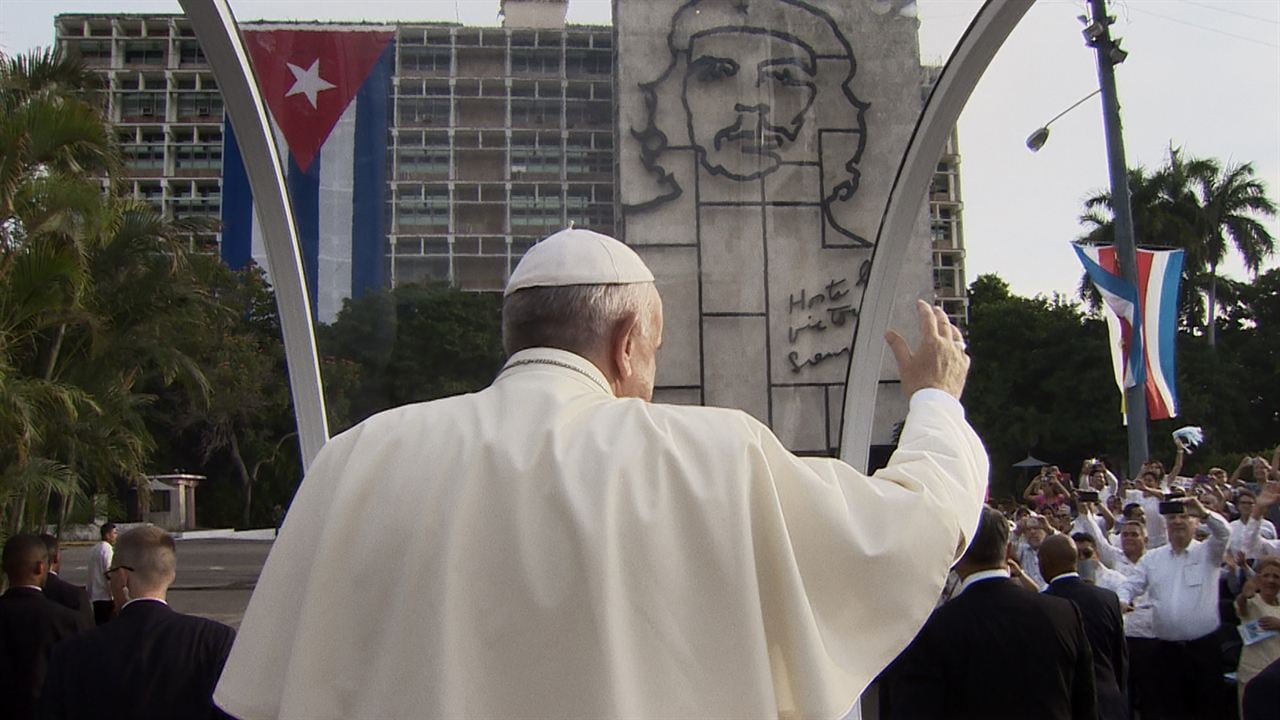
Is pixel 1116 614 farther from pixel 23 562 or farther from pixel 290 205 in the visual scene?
pixel 23 562

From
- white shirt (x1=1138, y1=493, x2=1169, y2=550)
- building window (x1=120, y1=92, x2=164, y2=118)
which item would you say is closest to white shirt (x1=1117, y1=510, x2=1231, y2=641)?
white shirt (x1=1138, y1=493, x2=1169, y2=550)

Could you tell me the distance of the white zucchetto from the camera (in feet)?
6.25

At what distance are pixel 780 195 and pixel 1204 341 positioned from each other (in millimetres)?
40844

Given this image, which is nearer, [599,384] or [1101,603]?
[599,384]

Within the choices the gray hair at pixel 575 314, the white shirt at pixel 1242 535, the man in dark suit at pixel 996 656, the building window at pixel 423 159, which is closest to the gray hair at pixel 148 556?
the building window at pixel 423 159

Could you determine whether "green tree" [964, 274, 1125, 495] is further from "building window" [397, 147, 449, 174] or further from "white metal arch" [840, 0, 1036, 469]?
"building window" [397, 147, 449, 174]

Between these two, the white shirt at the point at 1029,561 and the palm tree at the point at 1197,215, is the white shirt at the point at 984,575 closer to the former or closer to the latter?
the white shirt at the point at 1029,561

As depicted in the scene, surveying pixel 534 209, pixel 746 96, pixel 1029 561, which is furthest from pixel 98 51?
pixel 746 96

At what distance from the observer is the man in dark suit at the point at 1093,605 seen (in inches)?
262

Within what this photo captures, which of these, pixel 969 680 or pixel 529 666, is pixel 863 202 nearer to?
pixel 969 680

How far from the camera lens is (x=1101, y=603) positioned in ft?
22.0

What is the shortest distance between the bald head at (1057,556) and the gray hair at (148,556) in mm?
4392

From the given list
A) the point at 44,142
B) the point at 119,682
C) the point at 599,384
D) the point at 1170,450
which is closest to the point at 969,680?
the point at 119,682

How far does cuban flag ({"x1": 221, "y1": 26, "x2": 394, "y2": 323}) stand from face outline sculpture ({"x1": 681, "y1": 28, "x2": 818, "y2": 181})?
114 cm
